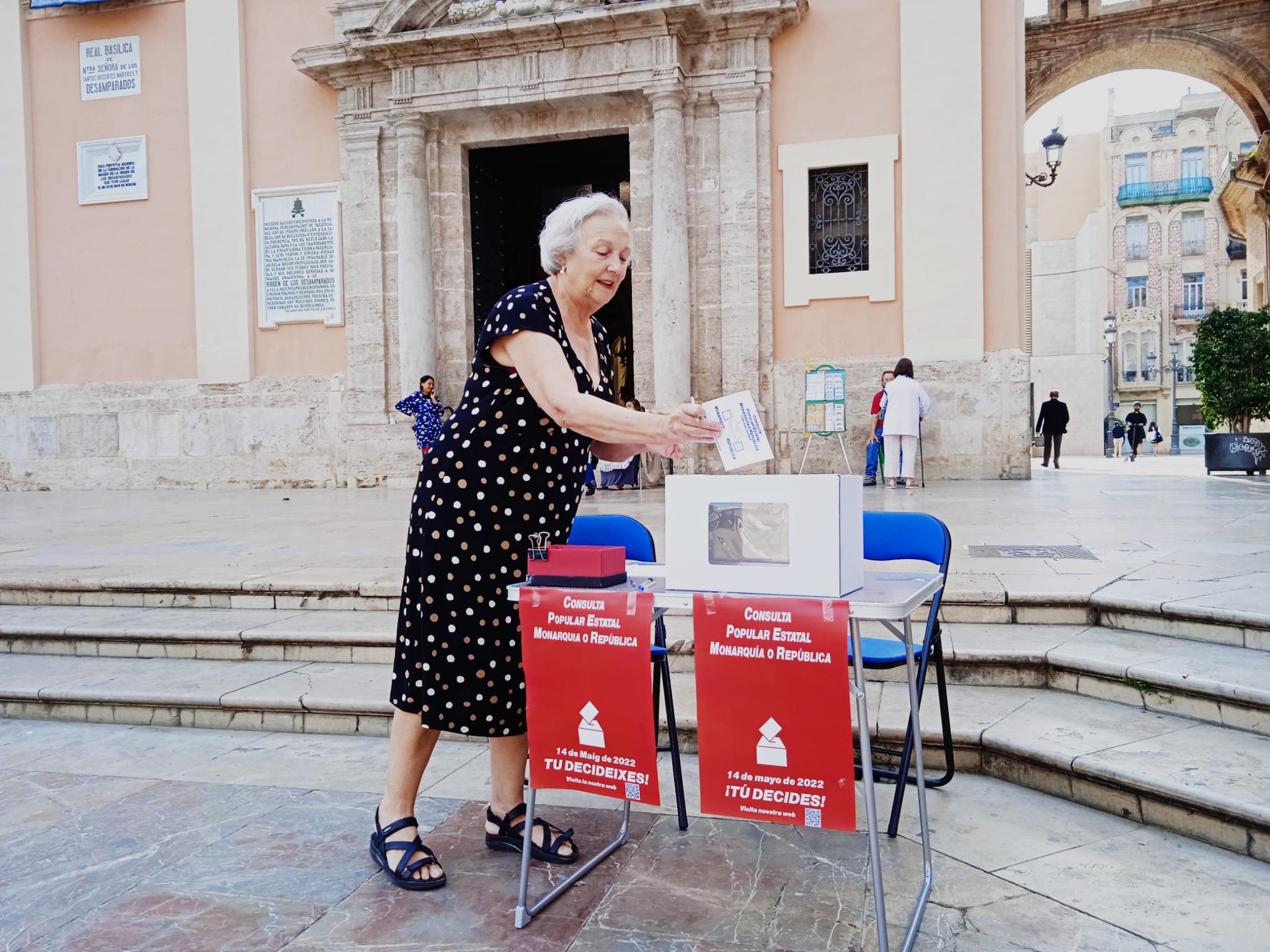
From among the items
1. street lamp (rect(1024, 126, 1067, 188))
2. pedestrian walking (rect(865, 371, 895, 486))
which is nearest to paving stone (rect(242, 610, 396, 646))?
pedestrian walking (rect(865, 371, 895, 486))

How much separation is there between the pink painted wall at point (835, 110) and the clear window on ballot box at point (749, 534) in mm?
10131

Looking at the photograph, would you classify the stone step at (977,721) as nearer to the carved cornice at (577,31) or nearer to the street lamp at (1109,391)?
the carved cornice at (577,31)

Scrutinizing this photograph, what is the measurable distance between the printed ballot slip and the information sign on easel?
8.95m

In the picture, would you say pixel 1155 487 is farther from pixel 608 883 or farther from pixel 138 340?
pixel 138 340

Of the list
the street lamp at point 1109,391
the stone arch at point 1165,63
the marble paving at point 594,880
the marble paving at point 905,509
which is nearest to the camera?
the marble paving at point 594,880

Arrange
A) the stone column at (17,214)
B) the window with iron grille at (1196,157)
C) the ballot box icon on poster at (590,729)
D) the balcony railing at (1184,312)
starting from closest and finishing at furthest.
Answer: the ballot box icon on poster at (590,729) → the stone column at (17,214) → the balcony railing at (1184,312) → the window with iron grille at (1196,157)

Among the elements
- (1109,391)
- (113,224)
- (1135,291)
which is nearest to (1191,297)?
(1135,291)

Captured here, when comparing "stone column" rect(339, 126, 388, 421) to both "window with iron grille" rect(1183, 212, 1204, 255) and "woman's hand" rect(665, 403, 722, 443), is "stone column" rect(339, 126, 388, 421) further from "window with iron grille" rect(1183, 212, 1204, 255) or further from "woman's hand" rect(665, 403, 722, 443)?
"window with iron grille" rect(1183, 212, 1204, 255)

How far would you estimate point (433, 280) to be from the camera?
12719 mm

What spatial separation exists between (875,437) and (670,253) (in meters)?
3.31

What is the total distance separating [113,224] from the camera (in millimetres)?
13797

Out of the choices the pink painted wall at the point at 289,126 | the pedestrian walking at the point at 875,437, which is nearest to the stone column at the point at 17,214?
the pink painted wall at the point at 289,126

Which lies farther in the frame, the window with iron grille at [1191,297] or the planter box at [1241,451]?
the window with iron grille at [1191,297]

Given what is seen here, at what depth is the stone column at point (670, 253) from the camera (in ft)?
37.9
